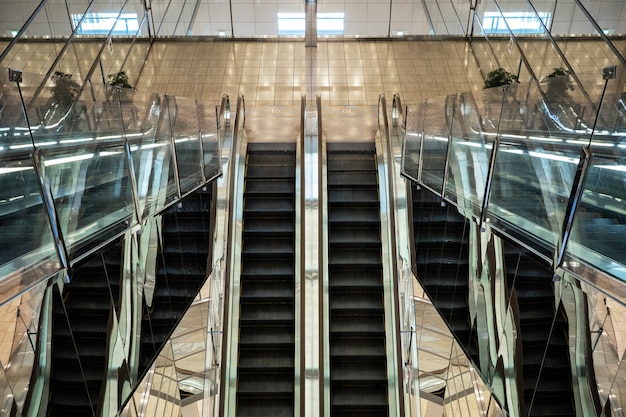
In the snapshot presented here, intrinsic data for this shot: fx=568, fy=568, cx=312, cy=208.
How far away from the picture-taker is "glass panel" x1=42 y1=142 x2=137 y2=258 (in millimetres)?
3551

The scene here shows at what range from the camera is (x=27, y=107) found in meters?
3.71

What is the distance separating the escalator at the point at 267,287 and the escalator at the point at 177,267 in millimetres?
774

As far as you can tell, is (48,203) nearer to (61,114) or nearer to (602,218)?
(61,114)

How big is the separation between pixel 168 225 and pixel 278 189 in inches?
109

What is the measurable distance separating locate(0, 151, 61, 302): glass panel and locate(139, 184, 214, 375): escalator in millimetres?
2547

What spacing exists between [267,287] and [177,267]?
5.75 feet

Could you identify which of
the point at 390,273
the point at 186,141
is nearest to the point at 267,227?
the point at 390,273

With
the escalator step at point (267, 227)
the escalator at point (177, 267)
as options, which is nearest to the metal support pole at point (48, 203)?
the escalator at point (177, 267)

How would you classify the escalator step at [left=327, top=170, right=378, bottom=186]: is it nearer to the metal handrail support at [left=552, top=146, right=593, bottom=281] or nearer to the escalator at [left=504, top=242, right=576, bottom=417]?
the escalator at [left=504, top=242, right=576, bottom=417]

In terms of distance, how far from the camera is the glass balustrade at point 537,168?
10.5 ft

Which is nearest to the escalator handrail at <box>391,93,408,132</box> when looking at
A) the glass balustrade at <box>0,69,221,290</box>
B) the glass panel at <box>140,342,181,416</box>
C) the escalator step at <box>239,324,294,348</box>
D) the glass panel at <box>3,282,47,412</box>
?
the escalator step at <box>239,324,294,348</box>

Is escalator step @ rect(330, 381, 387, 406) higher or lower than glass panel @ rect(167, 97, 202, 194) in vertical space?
lower

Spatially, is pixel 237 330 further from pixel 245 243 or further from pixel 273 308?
pixel 245 243

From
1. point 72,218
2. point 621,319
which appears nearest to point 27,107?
point 72,218
